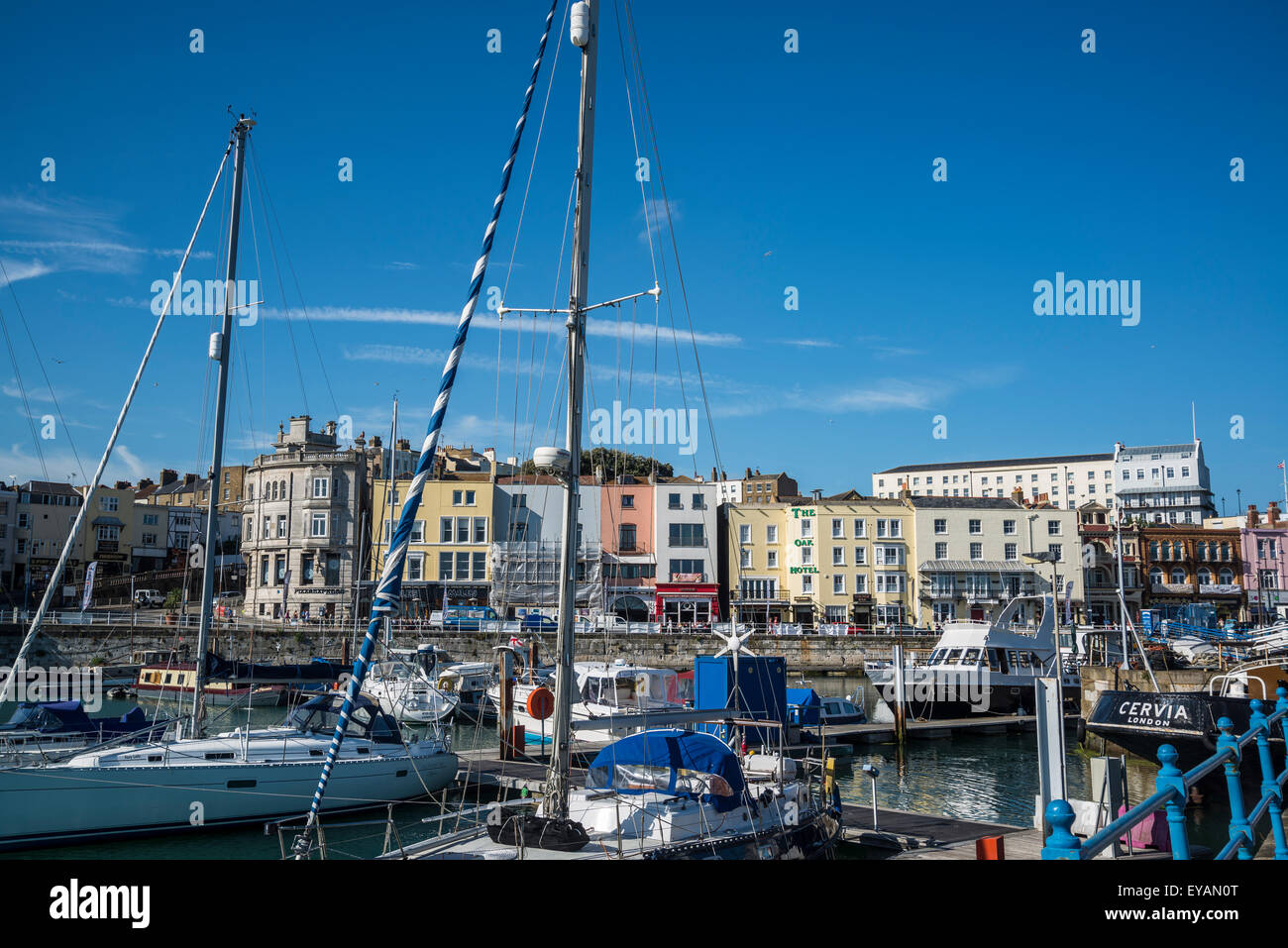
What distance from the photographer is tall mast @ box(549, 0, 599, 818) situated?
46.9 ft

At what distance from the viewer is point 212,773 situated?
21.3 meters

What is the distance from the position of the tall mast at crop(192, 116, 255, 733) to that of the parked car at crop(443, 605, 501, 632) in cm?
3740

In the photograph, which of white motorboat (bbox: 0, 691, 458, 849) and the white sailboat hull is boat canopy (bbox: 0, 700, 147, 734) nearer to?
white motorboat (bbox: 0, 691, 458, 849)

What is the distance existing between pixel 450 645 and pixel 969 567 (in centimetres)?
3885

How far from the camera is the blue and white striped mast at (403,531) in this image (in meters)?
11.8

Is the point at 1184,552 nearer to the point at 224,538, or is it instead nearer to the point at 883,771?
the point at 883,771

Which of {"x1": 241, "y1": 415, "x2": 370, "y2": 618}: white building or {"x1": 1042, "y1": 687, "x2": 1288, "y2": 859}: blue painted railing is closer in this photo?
{"x1": 1042, "y1": 687, "x2": 1288, "y2": 859}: blue painted railing

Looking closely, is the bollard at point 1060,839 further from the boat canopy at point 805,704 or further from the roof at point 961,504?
the roof at point 961,504

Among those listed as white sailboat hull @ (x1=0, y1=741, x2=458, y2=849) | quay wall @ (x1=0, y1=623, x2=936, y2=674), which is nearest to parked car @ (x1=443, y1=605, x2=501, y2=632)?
quay wall @ (x1=0, y1=623, x2=936, y2=674)

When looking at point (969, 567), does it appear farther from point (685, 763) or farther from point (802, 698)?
point (685, 763)

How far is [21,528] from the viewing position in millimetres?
86312
